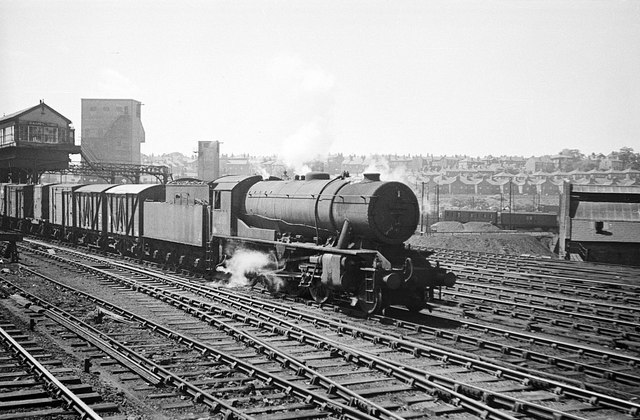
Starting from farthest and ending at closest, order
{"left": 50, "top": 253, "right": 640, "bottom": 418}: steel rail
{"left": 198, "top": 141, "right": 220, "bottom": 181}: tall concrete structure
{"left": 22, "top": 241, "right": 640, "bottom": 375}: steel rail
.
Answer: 1. {"left": 198, "top": 141, "right": 220, "bottom": 181}: tall concrete structure
2. {"left": 22, "top": 241, "right": 640, "bottom": 375}: steel rail
3. {"left": 50, "top": 253, "right": 640, "bottom": 418}: steel rail

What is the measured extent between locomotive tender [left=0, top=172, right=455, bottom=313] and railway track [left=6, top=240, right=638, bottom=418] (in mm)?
1206

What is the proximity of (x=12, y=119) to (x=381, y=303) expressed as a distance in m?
49.7

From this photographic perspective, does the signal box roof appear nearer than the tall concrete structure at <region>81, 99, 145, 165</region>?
Yes

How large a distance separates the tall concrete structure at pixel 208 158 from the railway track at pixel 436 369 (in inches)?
1916

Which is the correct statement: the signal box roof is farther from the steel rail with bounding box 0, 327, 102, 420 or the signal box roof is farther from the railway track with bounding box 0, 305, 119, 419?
the railway track with bounding box 0, 305, 119, 419

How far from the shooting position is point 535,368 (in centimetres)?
999

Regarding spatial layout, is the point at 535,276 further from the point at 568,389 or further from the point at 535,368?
the point at 568,389

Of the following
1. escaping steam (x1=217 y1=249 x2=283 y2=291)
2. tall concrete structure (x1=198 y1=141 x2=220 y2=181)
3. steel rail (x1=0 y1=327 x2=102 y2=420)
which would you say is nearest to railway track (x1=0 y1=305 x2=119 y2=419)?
steel rail (x1=0 y1=327 x2=102 y2=420)

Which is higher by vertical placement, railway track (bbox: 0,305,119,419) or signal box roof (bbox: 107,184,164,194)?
signal box roof (bbox: 107,184,164,194)

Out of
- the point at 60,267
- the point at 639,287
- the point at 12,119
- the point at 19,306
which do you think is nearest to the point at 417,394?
the point at 19,306

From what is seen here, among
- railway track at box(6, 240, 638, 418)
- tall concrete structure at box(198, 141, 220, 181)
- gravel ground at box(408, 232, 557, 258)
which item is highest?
tall concrete structure at box(198, 141, 220, 181)

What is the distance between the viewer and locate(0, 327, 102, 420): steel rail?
293 inches

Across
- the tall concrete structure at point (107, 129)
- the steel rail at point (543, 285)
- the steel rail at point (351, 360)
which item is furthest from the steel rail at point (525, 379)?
the tall concrete structure at point (107, 129)

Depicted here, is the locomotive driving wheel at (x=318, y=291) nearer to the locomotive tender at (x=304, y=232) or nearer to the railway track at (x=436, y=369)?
the locomotive tender at (x=304, y=232)
